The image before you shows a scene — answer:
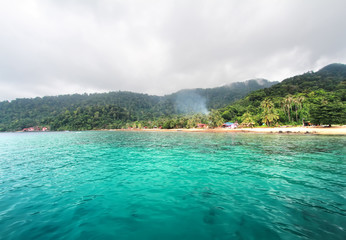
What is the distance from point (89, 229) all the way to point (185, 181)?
596 centimetres

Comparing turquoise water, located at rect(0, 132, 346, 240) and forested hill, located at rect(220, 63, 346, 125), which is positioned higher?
forested hill, located at rect(220, 63, 346, 125)

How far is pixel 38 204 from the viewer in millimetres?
7059

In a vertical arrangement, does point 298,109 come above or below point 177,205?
above

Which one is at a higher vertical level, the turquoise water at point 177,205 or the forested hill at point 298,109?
the forested hill at point 298,109

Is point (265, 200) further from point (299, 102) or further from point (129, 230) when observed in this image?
point (299, 102)

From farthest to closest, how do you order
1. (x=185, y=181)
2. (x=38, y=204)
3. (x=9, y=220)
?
1. (x=185, y=181)
2. (x=38, y=204)
3. (x=9, y=220)

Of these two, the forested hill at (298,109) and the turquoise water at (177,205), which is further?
the forested hill at (298,109)

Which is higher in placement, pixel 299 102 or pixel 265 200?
pixel 299 102

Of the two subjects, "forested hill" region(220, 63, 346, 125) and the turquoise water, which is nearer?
the turquoise water

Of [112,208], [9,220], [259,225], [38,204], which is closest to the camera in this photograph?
[259,225]

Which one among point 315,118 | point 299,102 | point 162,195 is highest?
point 299,102

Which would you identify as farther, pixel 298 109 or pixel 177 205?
pixel 298 109

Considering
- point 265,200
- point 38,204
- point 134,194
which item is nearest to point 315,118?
point 265,200

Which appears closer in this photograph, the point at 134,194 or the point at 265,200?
the point at 265,200
